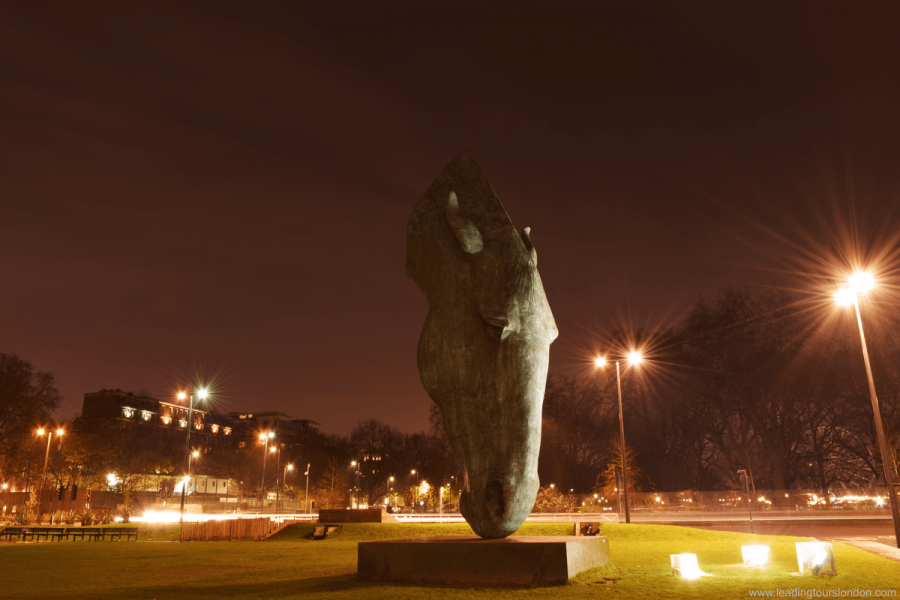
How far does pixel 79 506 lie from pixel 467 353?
47676 mm

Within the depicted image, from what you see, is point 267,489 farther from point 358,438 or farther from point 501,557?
point 501,557

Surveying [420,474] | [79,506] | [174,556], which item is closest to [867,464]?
[420,474]

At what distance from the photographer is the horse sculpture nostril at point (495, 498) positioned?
10.1m

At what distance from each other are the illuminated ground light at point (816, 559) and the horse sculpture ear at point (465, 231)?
682 centimetres

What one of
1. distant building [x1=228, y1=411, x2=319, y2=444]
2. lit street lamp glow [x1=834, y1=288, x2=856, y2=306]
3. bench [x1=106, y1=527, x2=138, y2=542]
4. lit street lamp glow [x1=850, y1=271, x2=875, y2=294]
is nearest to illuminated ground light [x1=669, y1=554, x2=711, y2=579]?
lit street lamp glow [x1=850, y1=271, x2=875, y2=294]

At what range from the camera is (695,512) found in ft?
133

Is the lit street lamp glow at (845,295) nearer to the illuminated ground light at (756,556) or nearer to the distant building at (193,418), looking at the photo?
the illuminated ground light at (756,556)

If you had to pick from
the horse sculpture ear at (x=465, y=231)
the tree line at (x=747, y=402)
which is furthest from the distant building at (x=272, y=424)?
the horse sculpture ear at (x=465, y=231)

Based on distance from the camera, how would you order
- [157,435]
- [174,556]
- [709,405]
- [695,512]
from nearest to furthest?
[174,556], [695,512], [709,405], [157,435]

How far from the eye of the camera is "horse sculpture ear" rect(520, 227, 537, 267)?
37.3 feet

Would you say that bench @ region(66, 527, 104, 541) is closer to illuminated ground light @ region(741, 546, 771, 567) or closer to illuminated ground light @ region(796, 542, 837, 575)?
illuminated ground light @ region(741, 546, 771, 567)

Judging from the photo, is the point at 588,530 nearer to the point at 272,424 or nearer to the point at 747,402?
the point at 747,402

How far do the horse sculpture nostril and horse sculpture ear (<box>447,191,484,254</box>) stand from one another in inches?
148

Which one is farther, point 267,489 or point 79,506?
point 267,489
